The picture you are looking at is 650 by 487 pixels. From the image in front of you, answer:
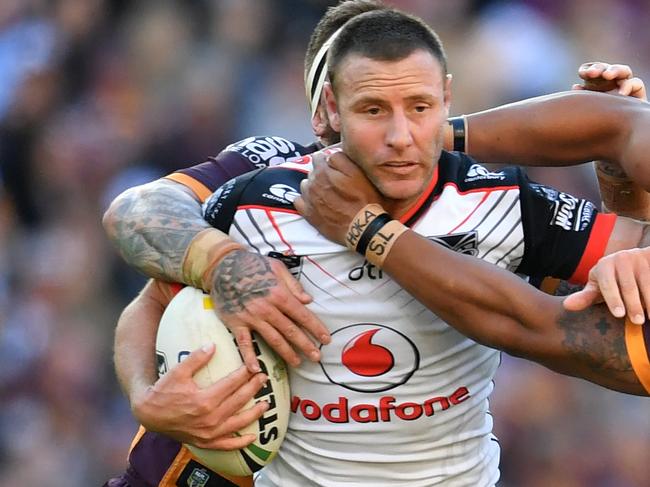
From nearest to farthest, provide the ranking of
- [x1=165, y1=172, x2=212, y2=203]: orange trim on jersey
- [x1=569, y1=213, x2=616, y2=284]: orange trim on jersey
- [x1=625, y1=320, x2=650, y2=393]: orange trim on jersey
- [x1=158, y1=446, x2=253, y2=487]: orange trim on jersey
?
1. [x1=625, y1=320, x2=650, y2=393]: orange trim on jersey
2. [x1=569, y1=213, x2=616, y2=284]: orange trim on jersey
3. [x1=165, y1=172, x2=212, y2=203]: orange trim on jersey
4. [x1=158, y1=446, x2=253, y2=487]: orange trim on jersey

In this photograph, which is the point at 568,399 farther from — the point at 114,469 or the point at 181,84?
A: the point at 181,84

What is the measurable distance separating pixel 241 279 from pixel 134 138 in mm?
4705

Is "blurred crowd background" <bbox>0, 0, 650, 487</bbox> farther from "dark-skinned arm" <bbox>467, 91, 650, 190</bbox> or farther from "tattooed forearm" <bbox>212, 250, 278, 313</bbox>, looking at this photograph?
"tattooed forearm" <bbox>212, 250, 278, 313</bbox>

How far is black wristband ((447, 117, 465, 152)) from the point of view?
4223mm

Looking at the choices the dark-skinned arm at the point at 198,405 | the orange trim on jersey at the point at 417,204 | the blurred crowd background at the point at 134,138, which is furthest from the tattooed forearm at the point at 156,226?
the blurred crowd background at the point at 134,138

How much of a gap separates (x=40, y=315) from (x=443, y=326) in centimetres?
470

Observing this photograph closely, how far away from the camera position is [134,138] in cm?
816

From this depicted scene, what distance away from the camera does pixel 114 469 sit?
7.50m

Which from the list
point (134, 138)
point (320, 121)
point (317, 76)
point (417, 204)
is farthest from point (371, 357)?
point (134, 138)

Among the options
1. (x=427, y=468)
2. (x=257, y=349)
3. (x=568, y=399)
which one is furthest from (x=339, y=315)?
(x=568, y=399)

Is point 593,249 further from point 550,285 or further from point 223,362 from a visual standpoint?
point 223,362

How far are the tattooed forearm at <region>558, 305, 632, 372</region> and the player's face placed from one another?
538 millimetres

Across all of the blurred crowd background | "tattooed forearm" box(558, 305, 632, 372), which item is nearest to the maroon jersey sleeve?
"tattooed forearm" box(558, 305, 632, 372)

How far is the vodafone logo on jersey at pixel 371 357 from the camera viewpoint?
3623 mm
